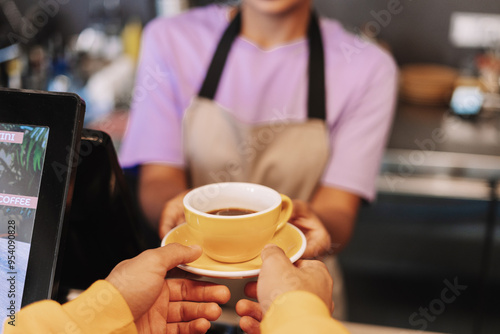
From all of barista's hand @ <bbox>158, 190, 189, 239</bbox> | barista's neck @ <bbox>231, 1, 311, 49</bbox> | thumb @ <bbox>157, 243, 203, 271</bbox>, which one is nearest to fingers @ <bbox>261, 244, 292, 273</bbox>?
thumb @ <bbox>157, 243, 203, 271</bbox>

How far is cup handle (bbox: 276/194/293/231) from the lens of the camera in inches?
28.0

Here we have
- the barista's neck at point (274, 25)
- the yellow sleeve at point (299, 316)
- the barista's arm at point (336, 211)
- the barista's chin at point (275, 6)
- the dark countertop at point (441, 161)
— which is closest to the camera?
the yellow sleeve at point (299, 316)

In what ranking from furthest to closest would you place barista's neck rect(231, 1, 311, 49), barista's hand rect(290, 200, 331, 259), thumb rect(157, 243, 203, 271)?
1. barista's neck rect(231, 1, 311, 49)
2. barista's hand rect(290, 200, 331, 259)
3. thumb rect(157, 243, 203, 271)

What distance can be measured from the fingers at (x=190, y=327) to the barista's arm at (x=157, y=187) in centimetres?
45

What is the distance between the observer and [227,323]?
0.80 meters

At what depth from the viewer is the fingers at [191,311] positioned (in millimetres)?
697

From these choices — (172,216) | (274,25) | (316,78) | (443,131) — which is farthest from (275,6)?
(443,131)

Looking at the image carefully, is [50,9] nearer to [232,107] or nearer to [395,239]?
[232,107]

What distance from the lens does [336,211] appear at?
1.19 meters

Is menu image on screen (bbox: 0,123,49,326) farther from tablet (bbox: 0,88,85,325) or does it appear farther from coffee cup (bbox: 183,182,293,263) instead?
coffee cup (bbox: 183,182,293,263)

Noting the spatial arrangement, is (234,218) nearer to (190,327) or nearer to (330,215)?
(190,327)

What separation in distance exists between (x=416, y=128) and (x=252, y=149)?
966 mm

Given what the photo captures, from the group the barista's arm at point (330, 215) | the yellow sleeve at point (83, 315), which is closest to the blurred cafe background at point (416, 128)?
the barista's arm at point (330, 215)

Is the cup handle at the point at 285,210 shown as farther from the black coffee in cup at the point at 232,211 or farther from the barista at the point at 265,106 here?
the barista at the point at 265,106
